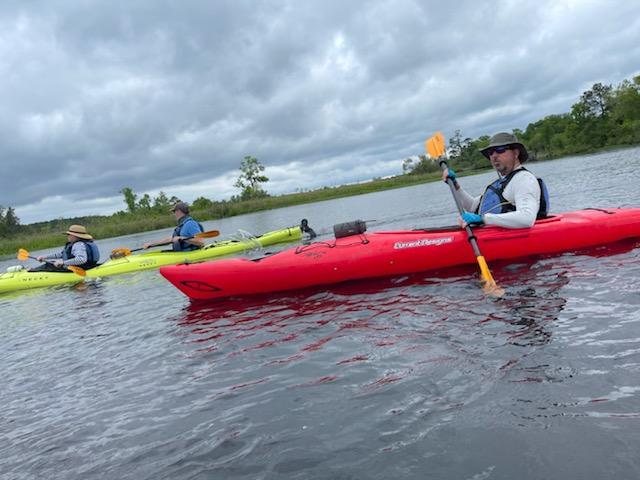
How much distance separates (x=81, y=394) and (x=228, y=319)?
215cm

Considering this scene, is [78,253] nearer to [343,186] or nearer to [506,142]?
[506,142]

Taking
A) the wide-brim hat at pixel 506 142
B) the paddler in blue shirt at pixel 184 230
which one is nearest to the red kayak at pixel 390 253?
the wide-brim hat at pixel 506 142

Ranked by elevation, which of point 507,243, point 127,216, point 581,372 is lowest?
point 581,372

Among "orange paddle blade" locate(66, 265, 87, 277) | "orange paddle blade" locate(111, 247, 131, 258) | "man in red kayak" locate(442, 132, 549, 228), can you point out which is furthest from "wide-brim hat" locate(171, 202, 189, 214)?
"man in red kayak" locate(442, 132, 549, 228)

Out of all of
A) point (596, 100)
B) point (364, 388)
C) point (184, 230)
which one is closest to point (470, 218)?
point (364, 388)

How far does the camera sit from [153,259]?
1290cm

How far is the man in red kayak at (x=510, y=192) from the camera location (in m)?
6.46

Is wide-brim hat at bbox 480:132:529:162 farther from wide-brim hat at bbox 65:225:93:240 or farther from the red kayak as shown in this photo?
wide-brim hat at bbox 65:225:93:240

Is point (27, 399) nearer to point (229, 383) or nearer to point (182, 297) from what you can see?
point (229, 383)

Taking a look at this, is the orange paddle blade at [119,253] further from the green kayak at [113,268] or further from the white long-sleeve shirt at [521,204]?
the white long-sleeve shirt at [521,204]

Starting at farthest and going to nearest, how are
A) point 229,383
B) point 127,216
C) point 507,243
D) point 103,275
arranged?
point 127,216, point 103,275, point 507,243, point 229,383

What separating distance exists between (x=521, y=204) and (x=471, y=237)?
84 centimetres

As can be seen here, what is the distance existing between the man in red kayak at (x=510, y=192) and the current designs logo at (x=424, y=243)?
1.14 feet

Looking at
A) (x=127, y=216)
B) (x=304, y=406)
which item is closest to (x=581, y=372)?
(x=304, y=406)
